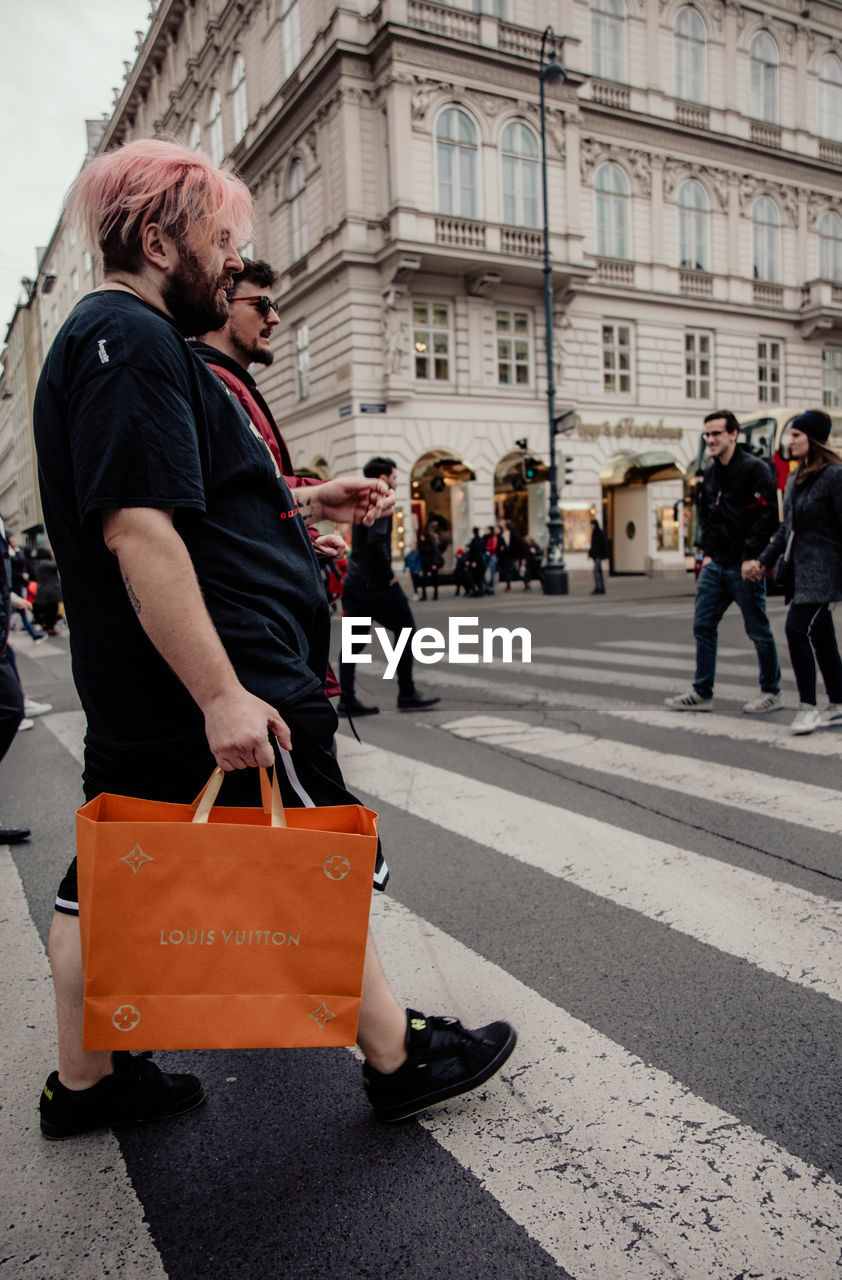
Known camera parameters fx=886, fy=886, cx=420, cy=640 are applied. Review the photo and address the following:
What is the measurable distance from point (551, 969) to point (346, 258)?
23.2 meters

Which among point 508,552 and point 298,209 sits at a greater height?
point 298,209

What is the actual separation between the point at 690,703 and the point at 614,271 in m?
23.9

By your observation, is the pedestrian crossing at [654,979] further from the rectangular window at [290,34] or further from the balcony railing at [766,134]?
the balcony railing at [766,134]

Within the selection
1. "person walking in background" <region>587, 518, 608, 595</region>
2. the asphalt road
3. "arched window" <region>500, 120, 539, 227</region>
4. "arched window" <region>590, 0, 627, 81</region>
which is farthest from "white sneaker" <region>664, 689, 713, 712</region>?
"arched window" <region>590, 0, 627, 81</region>

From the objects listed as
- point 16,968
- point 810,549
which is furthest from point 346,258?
point 16,968

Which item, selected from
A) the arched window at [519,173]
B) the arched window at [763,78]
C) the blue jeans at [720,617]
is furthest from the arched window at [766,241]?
the blue jeans at [720,617]

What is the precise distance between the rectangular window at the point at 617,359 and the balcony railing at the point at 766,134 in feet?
27.5

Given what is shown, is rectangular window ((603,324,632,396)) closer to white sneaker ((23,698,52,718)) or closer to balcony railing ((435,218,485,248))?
balcony railing ((435,218,485,248))

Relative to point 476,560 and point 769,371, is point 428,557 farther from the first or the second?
point 769,371

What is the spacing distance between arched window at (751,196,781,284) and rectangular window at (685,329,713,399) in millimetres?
3169

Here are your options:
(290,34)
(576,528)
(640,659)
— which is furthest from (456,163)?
(640,659)

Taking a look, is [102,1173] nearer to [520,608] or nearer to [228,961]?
[228,961]

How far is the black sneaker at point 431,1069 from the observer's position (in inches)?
75.5

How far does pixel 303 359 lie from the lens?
2664cm
